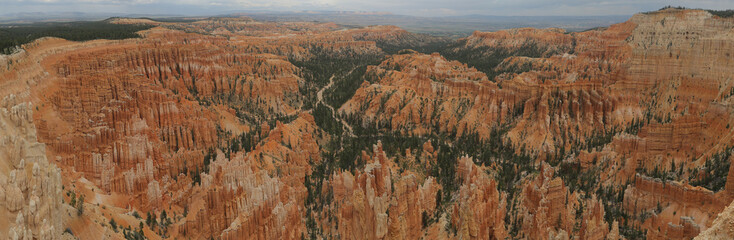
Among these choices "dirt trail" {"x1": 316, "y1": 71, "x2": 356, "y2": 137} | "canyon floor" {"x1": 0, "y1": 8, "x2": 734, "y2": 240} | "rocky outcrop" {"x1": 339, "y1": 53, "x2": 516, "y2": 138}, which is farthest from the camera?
"dirt trail" {"x1": 316, "y1": 71, "x2": 356, "y2": 137}

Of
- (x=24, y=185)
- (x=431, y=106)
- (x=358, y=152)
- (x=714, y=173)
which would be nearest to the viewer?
(x=24, y=185)

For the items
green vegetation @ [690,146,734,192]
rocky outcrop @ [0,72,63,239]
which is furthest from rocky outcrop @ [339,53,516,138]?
rocky outcrop @ [0,72,63,239]

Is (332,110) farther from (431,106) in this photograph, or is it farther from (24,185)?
(24,185)

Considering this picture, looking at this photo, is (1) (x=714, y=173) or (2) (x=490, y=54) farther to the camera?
(2) (x=490, y=54)

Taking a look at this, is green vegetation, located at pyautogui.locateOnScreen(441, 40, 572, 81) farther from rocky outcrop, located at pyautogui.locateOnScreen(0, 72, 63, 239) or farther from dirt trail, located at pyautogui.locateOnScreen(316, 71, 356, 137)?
rocky outcrop, located at pyautogui.locateOnScreen(0, 72, 63, 239)

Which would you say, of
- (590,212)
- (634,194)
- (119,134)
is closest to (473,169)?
(590,212)

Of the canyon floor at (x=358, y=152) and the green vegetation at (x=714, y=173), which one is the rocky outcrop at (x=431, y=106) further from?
the green vegetation at (x=714, y=173)

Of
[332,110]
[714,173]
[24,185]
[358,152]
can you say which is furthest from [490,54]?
[24,185]

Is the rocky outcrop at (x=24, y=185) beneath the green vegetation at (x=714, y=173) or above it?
above

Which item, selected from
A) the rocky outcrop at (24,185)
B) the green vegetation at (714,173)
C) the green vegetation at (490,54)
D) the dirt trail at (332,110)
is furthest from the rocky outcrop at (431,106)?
the green vegetation at (490,54)

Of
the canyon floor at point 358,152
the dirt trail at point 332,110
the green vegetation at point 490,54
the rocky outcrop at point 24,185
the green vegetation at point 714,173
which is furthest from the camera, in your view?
the green vegetation at point 490,54
